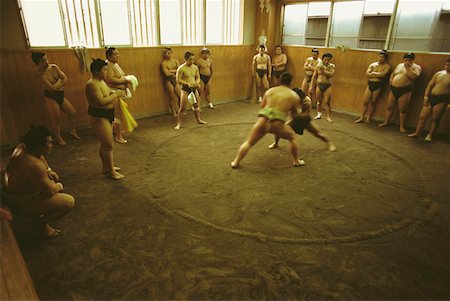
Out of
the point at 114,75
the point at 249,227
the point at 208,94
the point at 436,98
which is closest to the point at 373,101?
the point at 436,98

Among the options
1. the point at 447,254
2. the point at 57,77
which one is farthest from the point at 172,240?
the point at 57,77

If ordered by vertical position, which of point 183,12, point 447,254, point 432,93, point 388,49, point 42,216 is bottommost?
point 447,254

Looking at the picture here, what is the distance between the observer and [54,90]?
4.10 m

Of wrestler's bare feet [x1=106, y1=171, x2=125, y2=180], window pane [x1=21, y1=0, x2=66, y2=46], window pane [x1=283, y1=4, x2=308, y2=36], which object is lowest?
wrestler's bare feet [x1=106, y1=171, x2=125, y2=180]

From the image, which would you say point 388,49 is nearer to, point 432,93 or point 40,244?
point 432,93

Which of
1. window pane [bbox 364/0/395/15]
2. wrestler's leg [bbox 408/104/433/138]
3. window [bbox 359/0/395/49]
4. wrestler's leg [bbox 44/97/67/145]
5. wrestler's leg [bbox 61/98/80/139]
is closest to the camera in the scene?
wrestler's leg [bbox 44/97/67/145]

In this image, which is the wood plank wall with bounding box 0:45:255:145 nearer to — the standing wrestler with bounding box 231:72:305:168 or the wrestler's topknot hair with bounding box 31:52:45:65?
the wrestler's topknot hair with bounding box 31:52:45:65

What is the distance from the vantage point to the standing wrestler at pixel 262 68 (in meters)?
6.67

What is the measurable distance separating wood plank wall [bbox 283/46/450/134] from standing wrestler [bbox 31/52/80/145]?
4990 mm

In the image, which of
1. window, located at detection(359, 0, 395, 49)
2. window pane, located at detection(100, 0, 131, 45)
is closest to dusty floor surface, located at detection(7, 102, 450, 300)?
window pane, located at detection(100, 0, 131, 45)

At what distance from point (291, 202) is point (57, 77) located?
3598mm

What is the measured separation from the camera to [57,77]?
162 inches

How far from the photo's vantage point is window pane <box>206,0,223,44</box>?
629 cm

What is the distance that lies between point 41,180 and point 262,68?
5.55 m
